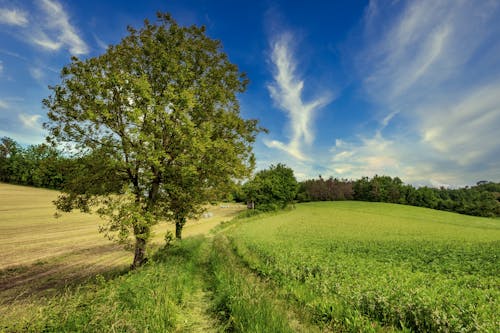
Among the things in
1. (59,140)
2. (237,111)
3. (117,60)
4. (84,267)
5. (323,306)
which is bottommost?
(84,267)

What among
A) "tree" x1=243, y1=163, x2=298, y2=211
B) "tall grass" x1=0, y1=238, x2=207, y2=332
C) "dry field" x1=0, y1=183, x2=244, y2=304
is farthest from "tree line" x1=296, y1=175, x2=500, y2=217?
"tall grass" x1=0, y1=238, x2=207, y2=332

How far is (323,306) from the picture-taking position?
7484mm

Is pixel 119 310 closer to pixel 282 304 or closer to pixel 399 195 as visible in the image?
pixel 282 304

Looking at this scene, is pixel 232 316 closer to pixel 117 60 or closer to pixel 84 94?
pixel 84 94

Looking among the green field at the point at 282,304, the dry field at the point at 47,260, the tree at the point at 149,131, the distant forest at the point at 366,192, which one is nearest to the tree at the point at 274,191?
the distant forest at the point at 366,192

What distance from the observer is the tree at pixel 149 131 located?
38.4ft

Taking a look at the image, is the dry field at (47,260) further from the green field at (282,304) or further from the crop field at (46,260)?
the green field at (282,304)

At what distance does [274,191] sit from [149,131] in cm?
6259

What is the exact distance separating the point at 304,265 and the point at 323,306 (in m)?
5.07

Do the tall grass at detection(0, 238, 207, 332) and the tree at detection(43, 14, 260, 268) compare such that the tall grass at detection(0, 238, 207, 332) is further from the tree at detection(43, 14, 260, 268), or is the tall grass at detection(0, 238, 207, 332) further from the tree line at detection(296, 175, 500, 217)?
the tree line at detection(296, 175, 500, 217)

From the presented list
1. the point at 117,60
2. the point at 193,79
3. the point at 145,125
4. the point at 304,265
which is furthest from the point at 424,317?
the point at 117,60

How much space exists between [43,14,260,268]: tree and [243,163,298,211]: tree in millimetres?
51974

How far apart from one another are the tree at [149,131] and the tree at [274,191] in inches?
2046

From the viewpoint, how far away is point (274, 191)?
7262 cm
